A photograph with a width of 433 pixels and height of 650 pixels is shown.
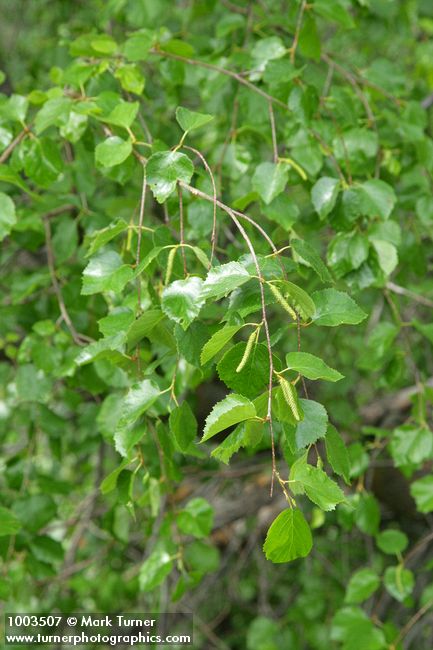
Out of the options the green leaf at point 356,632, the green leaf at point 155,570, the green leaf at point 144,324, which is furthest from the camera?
the green leaf at point 356,632

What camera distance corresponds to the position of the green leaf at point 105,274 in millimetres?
834

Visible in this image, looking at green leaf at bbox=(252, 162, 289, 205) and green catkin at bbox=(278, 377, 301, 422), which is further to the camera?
green leaf at bbox=(252, 162, 289, 205)

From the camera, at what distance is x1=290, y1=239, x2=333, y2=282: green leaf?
792mm

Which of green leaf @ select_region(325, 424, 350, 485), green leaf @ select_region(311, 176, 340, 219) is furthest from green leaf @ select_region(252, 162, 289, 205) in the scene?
green leaf @ select_region(325, 424, 350, 485)

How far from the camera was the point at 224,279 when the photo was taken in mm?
675

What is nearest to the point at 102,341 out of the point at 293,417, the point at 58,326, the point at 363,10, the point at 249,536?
the point at 293,417

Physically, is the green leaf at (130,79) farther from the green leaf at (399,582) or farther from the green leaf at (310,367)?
the green leaf at (399,582)

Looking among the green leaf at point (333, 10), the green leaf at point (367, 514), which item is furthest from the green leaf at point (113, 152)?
the green leaf at point (367, 514)

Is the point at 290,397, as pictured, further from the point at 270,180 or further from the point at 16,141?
the point at 16,141

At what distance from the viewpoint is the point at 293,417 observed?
2.24ft

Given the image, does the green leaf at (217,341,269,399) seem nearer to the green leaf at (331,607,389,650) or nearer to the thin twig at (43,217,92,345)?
the thin twig at (43,217,92,345)

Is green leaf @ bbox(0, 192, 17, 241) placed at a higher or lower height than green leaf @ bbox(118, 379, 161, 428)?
higher

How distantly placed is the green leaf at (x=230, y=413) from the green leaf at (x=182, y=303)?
3.9 inches

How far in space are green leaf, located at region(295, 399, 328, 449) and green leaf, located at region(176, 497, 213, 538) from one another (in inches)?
19.7
